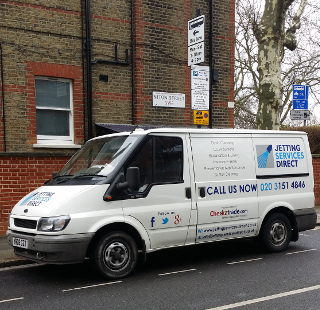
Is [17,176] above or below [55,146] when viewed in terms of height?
below

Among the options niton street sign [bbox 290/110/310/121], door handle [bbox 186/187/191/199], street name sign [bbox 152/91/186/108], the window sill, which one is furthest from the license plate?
niton street sign [bbox 290/110/310/121]

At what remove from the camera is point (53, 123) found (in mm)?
10672

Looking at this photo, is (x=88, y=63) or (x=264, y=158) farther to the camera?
(x=88, y=63)

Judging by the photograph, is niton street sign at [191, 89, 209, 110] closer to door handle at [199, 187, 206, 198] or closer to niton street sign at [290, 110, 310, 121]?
door handle at [199, 187, 206, 198]

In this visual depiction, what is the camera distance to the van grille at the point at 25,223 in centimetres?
587

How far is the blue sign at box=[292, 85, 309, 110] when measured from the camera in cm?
1309

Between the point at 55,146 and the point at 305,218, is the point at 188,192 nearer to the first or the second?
the point at 305,218

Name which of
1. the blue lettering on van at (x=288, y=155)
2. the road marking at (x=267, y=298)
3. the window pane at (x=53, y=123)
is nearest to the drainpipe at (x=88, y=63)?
the window pane at (x=53, y=123)

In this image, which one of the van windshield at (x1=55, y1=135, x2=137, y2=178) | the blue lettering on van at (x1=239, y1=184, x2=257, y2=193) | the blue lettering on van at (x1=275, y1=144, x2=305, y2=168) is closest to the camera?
the van windshield at (x1=55, y1=135, x2=137, y2=178)

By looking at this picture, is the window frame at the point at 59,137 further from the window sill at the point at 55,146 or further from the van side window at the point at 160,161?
the van side window at the point at 160,161

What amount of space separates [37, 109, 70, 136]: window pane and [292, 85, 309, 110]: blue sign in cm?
677

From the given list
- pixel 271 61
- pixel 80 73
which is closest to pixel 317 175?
pixel 271 61

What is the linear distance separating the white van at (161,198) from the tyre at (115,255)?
0.5 inches

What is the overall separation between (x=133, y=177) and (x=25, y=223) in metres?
1.62
